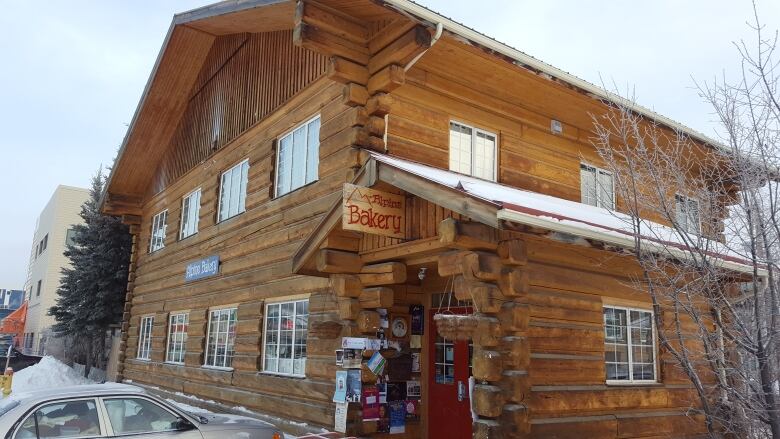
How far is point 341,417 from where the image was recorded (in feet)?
27.6

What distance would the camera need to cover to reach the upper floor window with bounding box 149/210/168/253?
1918 centimetres

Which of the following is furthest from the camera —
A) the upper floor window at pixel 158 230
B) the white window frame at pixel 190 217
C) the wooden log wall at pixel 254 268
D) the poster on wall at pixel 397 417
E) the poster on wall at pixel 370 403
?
the upper floor window at pixel 158 230

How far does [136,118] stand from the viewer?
1802 cm

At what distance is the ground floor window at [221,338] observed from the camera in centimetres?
1321

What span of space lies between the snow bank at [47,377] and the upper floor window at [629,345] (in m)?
20.7

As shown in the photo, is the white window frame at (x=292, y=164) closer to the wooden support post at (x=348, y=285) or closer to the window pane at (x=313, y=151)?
the window pane at (x=313, y=151)

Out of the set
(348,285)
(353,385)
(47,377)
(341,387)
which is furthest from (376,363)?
(47,377)

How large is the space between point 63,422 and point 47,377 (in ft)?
70.2

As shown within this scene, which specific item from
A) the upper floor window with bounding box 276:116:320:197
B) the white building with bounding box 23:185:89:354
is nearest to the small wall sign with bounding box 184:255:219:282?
the upper floor window with bounding box 276:116:320:197

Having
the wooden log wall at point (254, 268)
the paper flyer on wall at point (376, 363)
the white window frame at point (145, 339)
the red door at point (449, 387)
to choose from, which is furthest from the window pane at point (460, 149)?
the white window frame at point (145, 339)

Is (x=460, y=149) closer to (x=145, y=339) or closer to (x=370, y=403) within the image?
(x=370, y=403)

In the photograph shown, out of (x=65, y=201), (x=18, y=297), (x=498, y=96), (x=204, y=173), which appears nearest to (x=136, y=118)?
(x=204, y=173)

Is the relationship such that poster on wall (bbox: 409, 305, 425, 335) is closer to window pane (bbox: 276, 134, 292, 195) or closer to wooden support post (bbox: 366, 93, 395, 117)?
wooden support post (bbox: 366, 93, 395, 117)

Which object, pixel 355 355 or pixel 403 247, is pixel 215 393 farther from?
pixel 403 247
